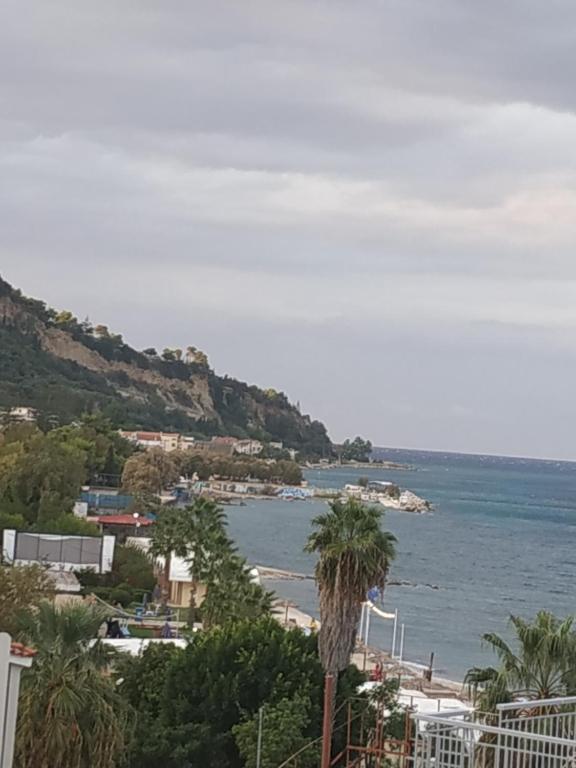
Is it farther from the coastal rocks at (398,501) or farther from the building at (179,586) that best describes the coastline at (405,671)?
the coastal rocks at (398,501)

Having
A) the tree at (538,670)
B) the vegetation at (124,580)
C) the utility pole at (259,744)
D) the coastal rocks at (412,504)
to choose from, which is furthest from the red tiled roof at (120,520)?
the coastal rocks at (412,504)

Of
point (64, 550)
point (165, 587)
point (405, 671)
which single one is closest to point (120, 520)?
point (64, 550)

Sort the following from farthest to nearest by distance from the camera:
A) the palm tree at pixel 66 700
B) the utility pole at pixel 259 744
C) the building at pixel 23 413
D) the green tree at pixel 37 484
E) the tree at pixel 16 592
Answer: the building at pixel 23 413, the green tree at pixel 37 484, the tree at pixel 16 592, the utility pole at pixel 259 744, the palm tree at pixel 66 700

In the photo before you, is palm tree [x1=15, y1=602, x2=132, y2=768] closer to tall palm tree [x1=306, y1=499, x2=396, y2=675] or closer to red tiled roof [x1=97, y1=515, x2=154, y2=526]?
tall palm tree [x1=306, y1=499, x2=396, y2=675]

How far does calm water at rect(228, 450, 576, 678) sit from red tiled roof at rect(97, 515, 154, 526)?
10.4 meters

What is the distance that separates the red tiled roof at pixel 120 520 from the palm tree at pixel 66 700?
68.2 meters

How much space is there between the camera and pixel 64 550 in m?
61.6

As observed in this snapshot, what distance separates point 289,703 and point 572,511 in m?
176

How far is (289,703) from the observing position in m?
22.6

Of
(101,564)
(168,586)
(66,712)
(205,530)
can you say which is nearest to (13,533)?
(101,564)

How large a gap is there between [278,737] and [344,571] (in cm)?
306

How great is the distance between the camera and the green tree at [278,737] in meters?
21.6

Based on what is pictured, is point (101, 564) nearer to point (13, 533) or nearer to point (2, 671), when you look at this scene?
point (13, 533)

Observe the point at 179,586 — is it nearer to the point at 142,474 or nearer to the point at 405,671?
the point at 405,671
